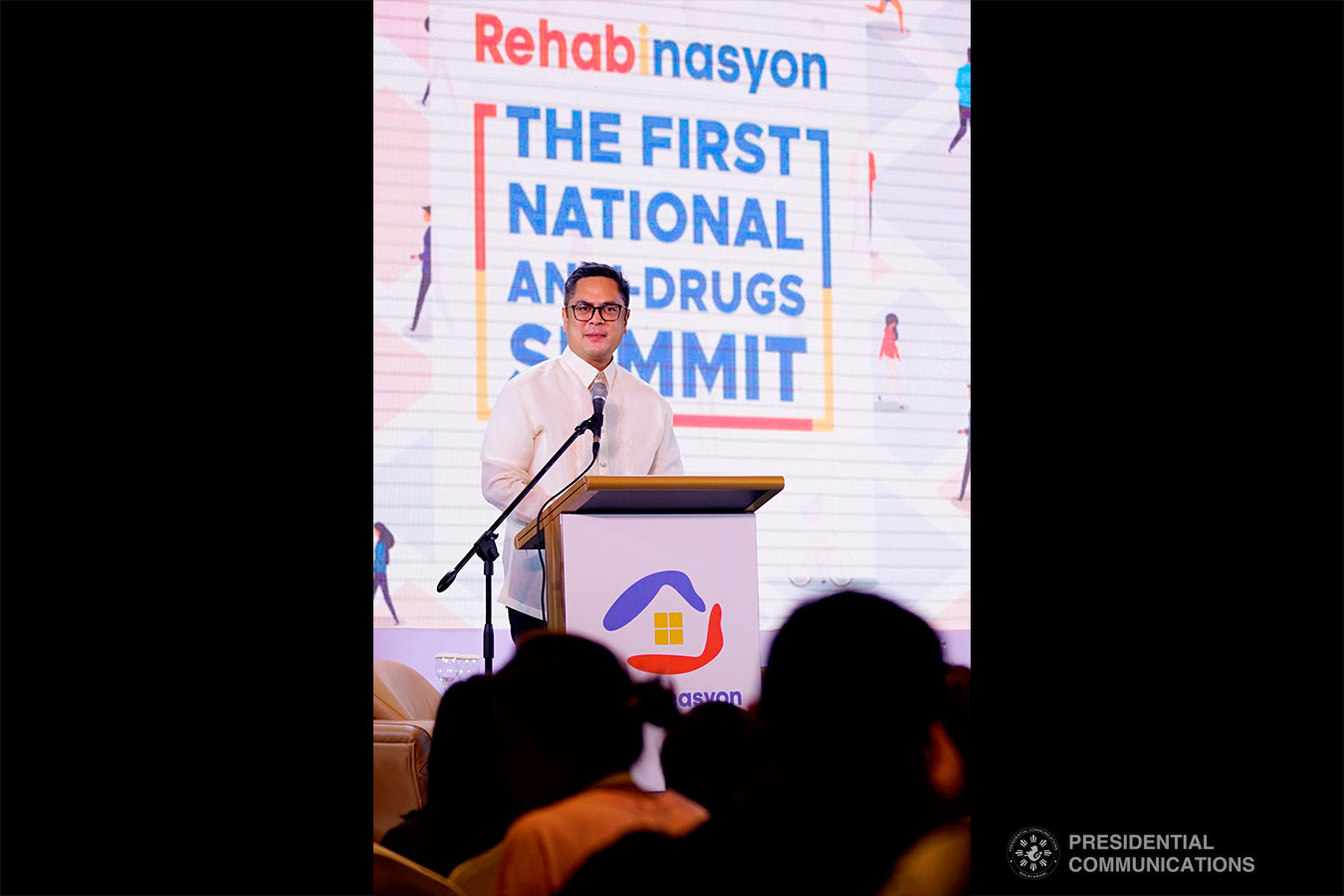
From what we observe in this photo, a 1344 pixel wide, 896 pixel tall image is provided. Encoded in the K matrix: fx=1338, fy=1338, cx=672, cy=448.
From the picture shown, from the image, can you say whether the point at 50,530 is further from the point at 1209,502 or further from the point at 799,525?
the point at 799,525

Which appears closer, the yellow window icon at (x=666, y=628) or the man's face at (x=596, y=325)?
the yellow window icon at (x=666, y=628)

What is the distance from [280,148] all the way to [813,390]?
118 inches

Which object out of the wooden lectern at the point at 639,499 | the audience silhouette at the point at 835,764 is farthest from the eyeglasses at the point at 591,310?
the audience silhouette at the point at 835,764

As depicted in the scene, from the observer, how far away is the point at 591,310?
141 inches

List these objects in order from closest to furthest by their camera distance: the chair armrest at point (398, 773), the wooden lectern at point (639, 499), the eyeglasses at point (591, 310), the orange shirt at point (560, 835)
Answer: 1. the orange shirt at point (560, 835)
2. the wooden lectern at point (639, 499)
3. the chair armrest at point (398, 773)
4. the eyeglasses at point (591, 310)

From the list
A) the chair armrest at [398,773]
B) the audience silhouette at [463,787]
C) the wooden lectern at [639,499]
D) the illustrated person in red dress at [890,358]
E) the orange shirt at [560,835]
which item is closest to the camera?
the orange shirt at [560,835]

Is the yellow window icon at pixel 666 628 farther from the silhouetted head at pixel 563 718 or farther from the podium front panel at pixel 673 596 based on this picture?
the silhouetted head at pixel 563 718

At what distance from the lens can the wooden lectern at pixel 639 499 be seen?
261 centimetres

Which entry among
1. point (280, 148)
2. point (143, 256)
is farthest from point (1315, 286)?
point (143, 256)

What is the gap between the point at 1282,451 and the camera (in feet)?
5.78

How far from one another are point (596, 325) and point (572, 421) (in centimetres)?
27

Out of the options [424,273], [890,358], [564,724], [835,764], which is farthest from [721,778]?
[890,358]

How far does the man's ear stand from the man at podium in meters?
1.63

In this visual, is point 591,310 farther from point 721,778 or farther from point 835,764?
point 835,764
